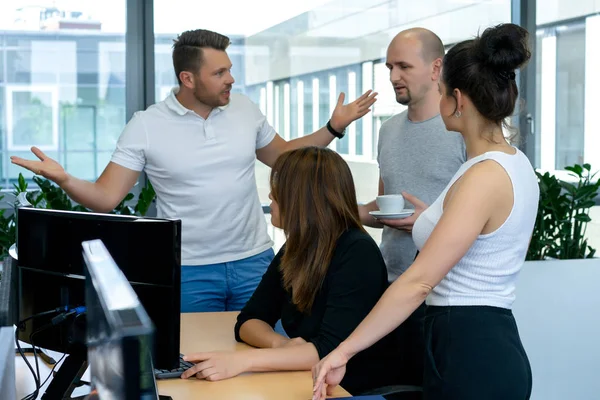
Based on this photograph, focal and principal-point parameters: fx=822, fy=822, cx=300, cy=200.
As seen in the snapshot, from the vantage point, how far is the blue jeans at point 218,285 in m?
3.02

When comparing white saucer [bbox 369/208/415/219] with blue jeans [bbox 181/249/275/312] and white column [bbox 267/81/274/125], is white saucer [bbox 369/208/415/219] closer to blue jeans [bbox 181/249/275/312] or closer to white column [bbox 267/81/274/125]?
blue jeans [bbox 181/249/275/312]

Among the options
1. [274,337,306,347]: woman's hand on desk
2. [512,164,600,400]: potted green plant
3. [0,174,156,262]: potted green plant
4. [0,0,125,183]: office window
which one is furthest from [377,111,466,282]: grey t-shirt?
[0,0,125,183]: office window

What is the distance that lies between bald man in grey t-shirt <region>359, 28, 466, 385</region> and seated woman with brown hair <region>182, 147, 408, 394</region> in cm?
57

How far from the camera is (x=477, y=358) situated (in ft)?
6.07

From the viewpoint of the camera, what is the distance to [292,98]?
488cm

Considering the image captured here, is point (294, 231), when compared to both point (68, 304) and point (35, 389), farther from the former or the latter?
point (35, 389)

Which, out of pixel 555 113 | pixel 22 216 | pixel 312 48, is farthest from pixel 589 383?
pixel 22 216

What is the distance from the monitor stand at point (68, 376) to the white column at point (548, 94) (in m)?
3.81

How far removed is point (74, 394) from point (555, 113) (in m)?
3.94

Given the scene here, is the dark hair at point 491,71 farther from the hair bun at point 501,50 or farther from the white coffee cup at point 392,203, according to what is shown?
the white coffee cup at point 392,203

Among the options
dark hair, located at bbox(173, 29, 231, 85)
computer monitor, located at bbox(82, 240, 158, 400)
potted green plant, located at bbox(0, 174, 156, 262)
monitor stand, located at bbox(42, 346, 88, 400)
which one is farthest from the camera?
potted green plant, located at bbox(0, 174, 156, 262)

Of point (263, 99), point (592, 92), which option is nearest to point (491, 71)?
point (263, 99)

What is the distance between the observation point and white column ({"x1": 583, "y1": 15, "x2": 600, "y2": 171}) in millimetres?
5090

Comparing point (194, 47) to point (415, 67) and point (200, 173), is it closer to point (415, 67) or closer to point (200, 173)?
point (200, 173)
